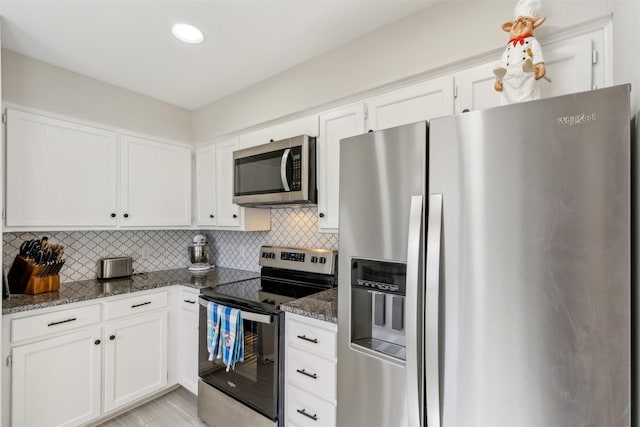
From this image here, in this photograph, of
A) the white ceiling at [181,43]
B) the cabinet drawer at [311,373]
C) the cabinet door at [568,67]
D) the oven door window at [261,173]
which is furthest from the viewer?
the oven door window at [261,173]

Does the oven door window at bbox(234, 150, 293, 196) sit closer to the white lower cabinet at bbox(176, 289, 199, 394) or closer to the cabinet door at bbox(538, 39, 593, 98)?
the white lower cabinet at bbox(176, 289, 199, 394)

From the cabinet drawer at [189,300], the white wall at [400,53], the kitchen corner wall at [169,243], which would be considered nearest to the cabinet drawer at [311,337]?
the kitchen corner wall at [169,243]

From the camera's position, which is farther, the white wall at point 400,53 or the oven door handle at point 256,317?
the oven door handle at point 256,317

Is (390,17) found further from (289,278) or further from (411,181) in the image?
(289,278)

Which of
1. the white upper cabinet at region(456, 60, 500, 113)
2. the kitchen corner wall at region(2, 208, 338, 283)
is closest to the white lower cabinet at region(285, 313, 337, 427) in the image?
the kitchen corner wall at region(2, 208, 338, 283)

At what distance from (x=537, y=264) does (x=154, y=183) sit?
290 cm

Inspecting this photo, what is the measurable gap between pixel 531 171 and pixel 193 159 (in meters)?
2.96

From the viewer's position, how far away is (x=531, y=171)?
872mm

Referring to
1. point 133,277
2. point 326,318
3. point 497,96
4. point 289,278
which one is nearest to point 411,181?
point 497,96

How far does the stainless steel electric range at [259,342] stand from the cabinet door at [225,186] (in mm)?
570

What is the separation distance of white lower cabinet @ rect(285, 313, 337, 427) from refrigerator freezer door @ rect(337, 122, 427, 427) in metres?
0.16

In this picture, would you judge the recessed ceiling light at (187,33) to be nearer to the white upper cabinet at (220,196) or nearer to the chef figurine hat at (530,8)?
the white upper cabinet at (220,196)

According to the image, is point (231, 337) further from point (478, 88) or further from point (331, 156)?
point (478, 88)

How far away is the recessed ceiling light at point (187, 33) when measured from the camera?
69.8 inches
